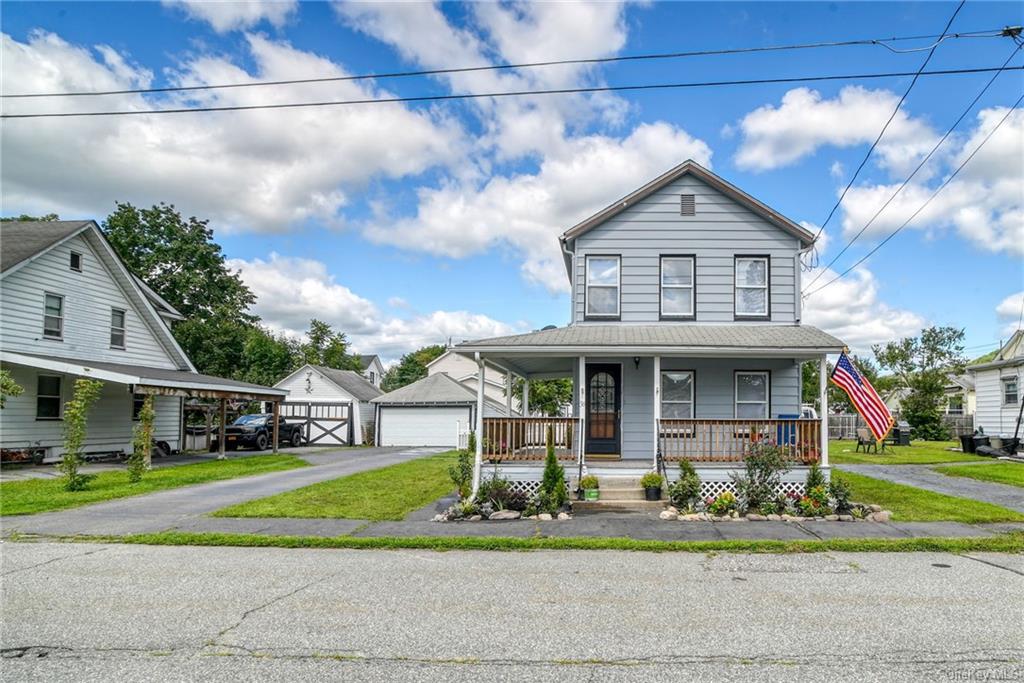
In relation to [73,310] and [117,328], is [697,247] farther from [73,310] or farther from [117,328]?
[117,328]

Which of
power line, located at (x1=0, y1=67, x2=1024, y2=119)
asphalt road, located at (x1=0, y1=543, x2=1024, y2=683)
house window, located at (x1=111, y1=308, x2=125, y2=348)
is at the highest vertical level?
power line, located at (x1=0, y1=67, x2=1024, y2=119)

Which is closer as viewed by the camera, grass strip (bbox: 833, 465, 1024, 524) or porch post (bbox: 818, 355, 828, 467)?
grass strip (bbox: 833, 465, 1024, 524)

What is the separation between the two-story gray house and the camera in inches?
515

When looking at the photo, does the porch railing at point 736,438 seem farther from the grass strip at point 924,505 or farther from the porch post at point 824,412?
the grass strip at point 924,505

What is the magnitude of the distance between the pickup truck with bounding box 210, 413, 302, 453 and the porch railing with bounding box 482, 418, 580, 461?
18.6 meters

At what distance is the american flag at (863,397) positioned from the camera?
12.9m

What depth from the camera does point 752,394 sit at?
1498 centimetres

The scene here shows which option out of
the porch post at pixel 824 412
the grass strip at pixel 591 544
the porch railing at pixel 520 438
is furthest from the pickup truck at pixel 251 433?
the porch post at pixel 824 412


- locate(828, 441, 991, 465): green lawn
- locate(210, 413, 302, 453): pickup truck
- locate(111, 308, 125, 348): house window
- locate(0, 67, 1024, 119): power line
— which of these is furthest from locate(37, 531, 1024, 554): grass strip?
locate(210, 413, 302, 453): pickup truck

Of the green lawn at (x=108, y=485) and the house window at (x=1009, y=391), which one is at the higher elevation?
the house window at (x=1009, y=391)

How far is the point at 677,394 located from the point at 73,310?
61.3 ft

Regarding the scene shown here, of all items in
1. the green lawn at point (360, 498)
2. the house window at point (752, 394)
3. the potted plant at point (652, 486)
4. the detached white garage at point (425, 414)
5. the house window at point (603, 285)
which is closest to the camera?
the green lawn at point (360, 498)

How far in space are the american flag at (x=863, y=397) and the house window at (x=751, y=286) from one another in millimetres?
2699

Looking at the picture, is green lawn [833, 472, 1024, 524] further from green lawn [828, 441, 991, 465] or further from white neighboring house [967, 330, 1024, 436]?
white neighboring house [967, 330, 1024, 436]
